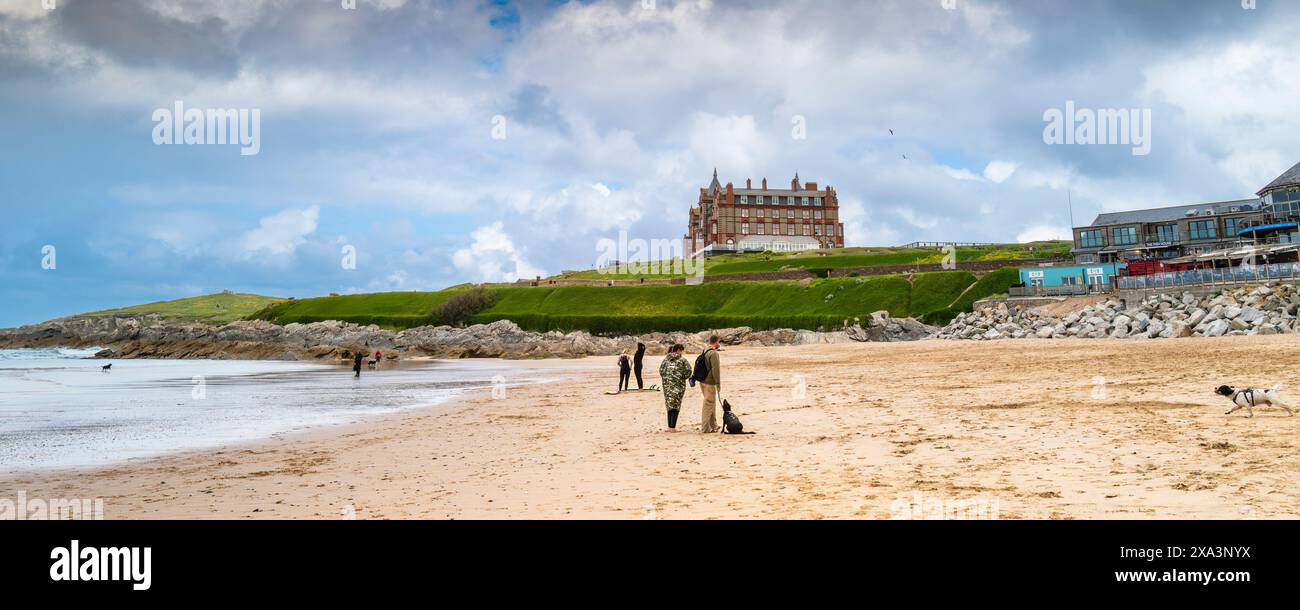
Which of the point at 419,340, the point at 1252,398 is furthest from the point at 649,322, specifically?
the point at 1252,398

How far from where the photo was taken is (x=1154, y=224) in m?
80.8

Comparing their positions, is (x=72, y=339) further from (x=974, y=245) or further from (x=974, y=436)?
(x=974, y=245)

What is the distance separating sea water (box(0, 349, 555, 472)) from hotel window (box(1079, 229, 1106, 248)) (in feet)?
247

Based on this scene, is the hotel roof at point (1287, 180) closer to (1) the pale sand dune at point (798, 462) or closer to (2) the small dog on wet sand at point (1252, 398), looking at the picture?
(1) the pale sand dune at point (798, 462)

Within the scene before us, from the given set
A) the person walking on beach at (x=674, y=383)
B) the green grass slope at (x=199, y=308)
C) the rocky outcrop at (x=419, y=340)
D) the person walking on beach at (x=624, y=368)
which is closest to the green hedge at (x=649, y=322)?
the rocky outcrop at (x=419, y=340)

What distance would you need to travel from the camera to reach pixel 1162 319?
42.8 m

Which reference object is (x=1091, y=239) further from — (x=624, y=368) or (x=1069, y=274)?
(x=624, y=368)

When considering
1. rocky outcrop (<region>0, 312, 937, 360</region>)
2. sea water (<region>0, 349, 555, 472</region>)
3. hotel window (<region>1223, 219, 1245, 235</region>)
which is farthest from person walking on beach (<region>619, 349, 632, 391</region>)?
hotel window (<region>1223, 219, 1245, 235</region>)

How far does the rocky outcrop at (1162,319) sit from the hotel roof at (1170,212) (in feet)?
127

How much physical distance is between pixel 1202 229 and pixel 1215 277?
130 feet

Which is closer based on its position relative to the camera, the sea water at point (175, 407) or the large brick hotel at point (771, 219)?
the sea water at point (175, 407)

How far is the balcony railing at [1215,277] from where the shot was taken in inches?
1729

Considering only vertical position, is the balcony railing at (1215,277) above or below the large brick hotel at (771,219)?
below
